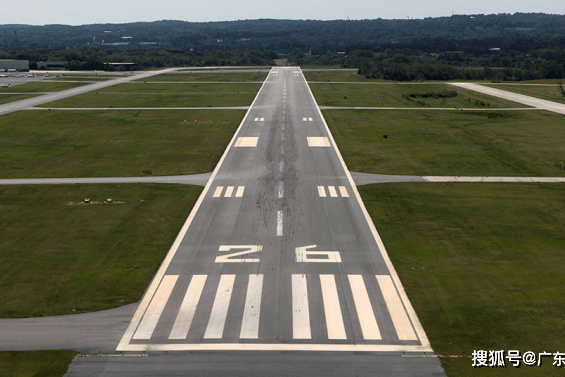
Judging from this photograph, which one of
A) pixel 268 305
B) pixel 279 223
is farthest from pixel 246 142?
pixel 268 305

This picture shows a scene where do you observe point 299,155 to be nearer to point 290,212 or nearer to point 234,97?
point 290,212

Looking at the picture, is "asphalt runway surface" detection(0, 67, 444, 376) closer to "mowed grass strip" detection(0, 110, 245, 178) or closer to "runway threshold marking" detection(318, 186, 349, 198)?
"runway threshold marking" detection(318, 186, 349, 198)

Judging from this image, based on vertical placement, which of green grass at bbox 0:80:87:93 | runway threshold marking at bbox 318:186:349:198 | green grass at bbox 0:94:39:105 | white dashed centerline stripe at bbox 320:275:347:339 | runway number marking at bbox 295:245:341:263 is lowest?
white dashed centerline stripe at bbox 320:275:347:339

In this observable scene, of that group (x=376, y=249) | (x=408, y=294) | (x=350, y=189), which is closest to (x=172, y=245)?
(x=376, y=249)

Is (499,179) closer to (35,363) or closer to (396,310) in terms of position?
(396,310)

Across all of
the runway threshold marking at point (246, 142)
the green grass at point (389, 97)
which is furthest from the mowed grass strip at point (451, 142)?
the runway threshold marking at point (246, 142)

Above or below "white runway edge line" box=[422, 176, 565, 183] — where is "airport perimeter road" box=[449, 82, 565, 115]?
above

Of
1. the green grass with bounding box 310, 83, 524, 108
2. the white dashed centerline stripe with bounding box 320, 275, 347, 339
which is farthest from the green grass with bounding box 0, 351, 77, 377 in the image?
the green grass with bounding box 310, 83, 524, 108
